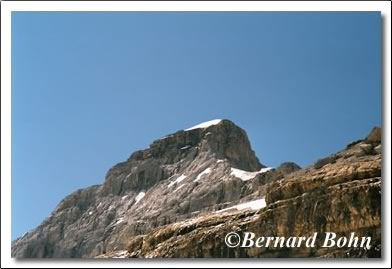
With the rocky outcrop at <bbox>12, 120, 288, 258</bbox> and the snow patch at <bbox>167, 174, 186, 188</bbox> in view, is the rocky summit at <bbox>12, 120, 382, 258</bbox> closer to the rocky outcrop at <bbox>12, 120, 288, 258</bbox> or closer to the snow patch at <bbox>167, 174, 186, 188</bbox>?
the snow patch at <bbox>167, 174, 186, 188</bbox>

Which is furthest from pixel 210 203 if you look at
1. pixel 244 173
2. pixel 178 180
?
pixel 178 180

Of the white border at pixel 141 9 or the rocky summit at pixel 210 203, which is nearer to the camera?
the white border at pixel 141 9

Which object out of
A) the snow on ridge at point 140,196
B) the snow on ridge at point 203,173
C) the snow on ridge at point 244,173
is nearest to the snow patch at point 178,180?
the snow on ridge at point 203,173

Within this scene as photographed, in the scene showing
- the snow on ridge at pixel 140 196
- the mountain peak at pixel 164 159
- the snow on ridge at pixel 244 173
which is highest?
the mountain peak at pixel 164 159

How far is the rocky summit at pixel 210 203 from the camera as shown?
30719 mm

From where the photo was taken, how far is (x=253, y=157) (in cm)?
8938

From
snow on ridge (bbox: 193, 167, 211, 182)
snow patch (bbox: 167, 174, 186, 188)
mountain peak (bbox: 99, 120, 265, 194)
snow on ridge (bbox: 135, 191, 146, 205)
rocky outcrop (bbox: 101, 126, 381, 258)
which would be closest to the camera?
rocky outcrop (bbox: 101, 126, 381, 258)

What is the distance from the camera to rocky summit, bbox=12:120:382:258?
30.7 metres

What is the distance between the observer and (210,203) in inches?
3172

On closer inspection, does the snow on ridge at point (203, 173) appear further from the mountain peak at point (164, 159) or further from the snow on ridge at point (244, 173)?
the snow on ridge at point (244, 173)

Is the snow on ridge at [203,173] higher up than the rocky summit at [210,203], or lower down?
higher up
